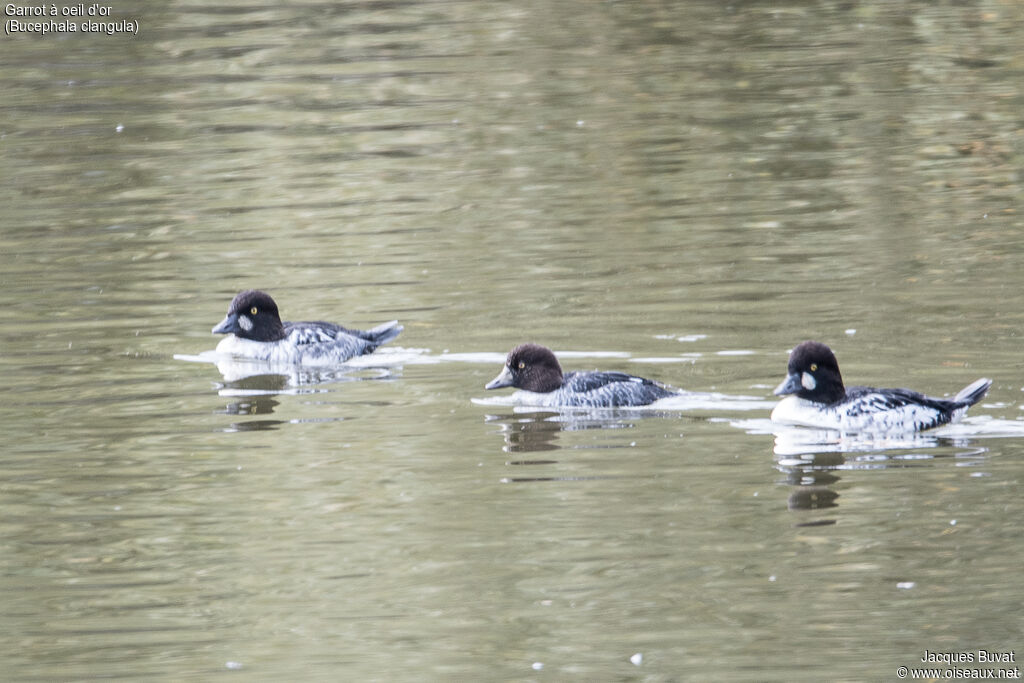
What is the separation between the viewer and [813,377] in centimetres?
1218

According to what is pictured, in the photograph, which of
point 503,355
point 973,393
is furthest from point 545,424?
point 973,393

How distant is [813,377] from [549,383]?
7.11 ft

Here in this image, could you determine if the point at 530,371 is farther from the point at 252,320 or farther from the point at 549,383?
the point at 252,320

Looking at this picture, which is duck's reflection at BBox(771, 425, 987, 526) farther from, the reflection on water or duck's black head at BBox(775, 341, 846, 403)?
duck's black head at BBox(775, 341, 846, 403)

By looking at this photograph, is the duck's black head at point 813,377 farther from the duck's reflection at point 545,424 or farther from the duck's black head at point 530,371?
the duck's black head at point 530,371

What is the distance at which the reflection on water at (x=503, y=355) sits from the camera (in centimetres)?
904

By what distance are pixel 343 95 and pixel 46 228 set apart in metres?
8.71

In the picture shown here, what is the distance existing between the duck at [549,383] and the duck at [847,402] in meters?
1.07

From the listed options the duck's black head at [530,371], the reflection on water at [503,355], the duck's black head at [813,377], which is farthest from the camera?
the duck's black head at [530,371]

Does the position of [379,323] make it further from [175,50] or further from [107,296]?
[175,50]

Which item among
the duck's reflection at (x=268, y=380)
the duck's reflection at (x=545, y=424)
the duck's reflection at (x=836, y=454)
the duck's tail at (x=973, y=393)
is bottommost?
Result: the duck's reflection at (x=836, y=454)

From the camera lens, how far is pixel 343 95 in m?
28.9

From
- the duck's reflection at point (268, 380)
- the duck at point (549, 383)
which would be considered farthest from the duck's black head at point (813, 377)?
the duck's reflection at point (268, 380)

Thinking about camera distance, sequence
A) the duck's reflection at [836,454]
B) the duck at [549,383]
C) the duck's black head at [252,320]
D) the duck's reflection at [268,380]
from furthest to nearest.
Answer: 1. the duck's black head at [252,320]
2. the duck's reflection at [268,380]
3. the duck at [549,383]
4. the duck's reflection at [836,454]
